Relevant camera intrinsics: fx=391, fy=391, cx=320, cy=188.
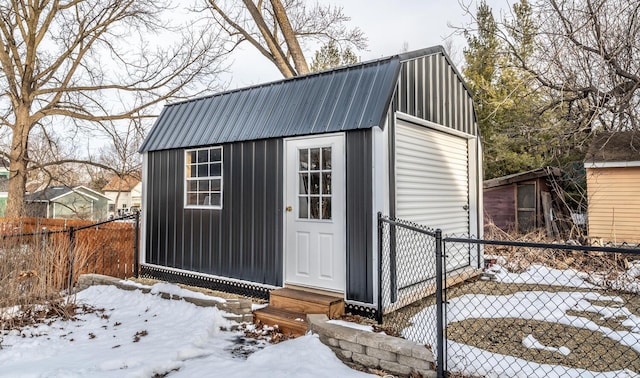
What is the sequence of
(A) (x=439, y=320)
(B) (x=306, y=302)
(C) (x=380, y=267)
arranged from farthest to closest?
(B) (x=306, y=302) → (C) (x=380, y=267) → (A) (x=439, y=320)

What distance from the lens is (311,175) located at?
5.18 m

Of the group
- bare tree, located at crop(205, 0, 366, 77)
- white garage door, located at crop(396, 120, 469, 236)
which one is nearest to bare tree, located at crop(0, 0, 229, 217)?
bare tree, located at crop(205, 0, 366, 77)

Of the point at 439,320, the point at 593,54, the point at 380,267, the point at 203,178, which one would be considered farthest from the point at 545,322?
the point at 593,54

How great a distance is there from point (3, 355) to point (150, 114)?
1228cm

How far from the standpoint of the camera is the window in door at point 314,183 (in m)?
5.02

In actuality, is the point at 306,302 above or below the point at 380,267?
below

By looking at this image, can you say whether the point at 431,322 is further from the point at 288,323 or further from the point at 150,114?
the point at 150,114

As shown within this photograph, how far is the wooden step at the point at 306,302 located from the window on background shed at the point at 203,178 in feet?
6.22

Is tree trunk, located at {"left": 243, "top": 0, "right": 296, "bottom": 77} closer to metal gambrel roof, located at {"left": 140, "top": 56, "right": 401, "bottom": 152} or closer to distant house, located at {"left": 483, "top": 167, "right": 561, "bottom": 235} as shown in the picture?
metal gambrel roof, located at {"left": 140, "top": 56, "right": 401, "bottom": 152}

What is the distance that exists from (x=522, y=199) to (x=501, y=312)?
9.08 metres

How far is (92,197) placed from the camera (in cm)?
2777

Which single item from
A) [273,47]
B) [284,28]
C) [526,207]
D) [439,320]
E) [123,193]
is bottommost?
[439,320]

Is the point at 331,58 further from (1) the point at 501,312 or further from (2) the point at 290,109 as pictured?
(1) the point at 501,312

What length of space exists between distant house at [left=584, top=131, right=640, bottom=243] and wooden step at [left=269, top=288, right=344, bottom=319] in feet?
32.4
